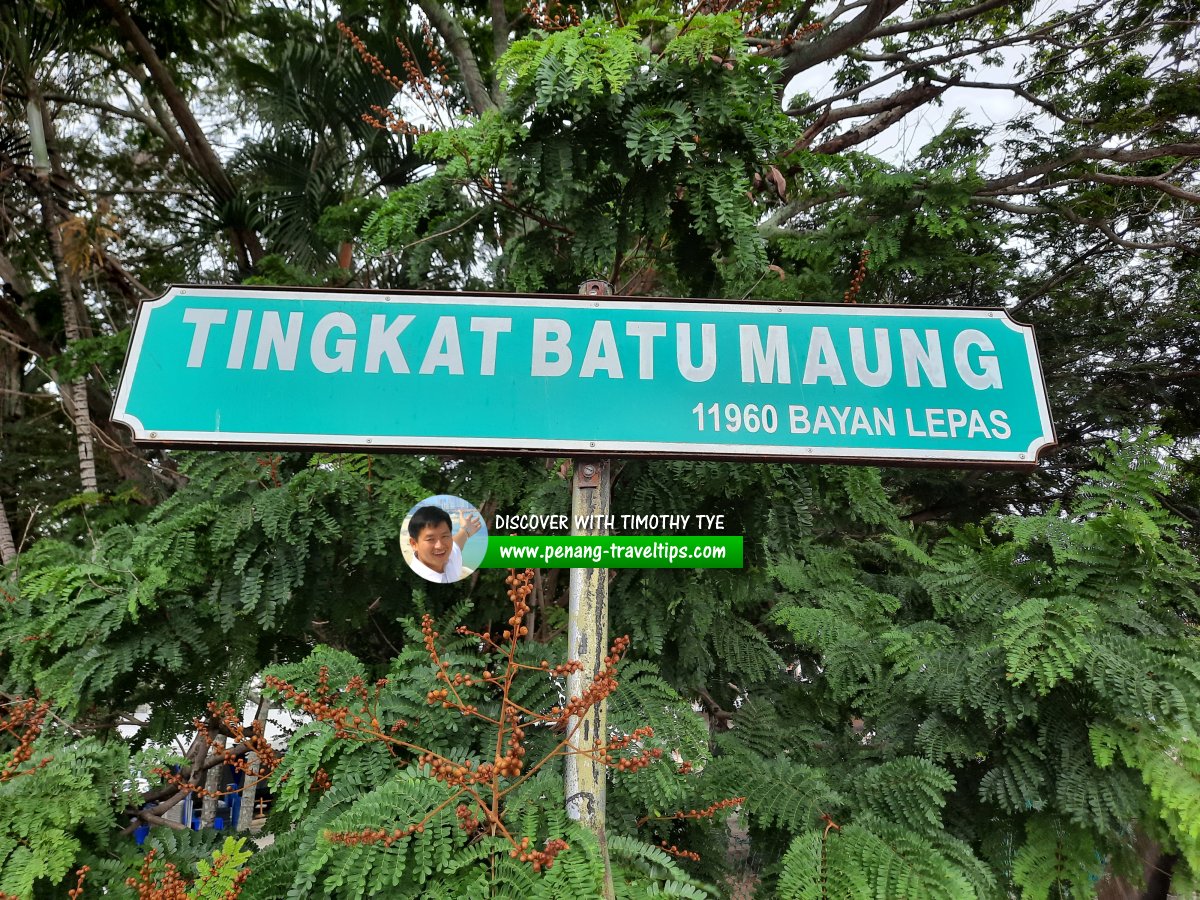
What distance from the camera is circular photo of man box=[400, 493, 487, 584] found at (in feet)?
3.86

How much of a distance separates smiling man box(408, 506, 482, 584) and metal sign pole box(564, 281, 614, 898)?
23cm

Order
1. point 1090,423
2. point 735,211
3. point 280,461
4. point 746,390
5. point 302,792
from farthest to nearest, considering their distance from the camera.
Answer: point 1090,423, point 280,461, point 735,211, point 302,792, point 746,390

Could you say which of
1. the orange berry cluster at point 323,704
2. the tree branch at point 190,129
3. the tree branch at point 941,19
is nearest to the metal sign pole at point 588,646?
the orange berry cluster at point 323,704

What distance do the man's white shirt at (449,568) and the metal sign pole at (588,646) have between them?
0.22 metres

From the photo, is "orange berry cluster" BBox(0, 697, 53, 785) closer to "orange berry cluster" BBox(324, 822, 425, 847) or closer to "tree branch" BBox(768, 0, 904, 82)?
"orange berry cluster" BBox(324, 822, 425, 847)

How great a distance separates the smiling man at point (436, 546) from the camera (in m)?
1.18

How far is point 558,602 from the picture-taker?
9.30 ft

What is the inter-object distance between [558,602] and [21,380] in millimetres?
5368

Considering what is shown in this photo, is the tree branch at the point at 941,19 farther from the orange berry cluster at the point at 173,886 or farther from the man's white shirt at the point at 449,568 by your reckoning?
the orange berry cluster at the point at 173,886

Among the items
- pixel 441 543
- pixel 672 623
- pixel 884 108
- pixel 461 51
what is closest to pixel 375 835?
pixel 441 543

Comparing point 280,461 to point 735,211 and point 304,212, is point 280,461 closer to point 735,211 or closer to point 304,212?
point 735,211

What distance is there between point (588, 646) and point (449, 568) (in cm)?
30

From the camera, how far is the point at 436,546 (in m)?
1.18

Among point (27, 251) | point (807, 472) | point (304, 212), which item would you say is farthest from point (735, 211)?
point (27, 251)
